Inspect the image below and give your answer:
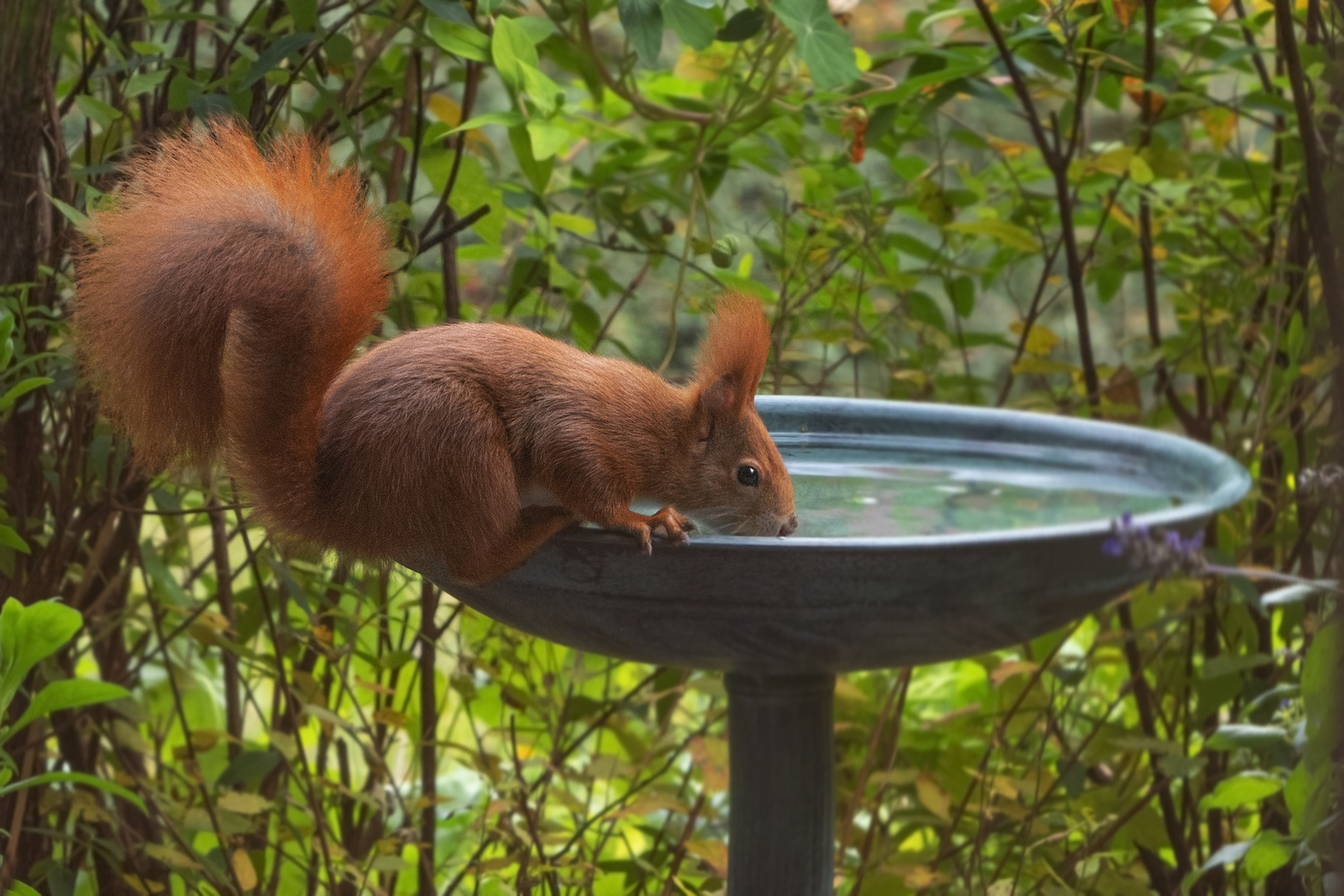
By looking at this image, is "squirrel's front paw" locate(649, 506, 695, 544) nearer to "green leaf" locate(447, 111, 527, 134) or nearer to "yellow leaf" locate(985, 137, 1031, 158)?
"green leaf" locate(447, 111, 527, 134)

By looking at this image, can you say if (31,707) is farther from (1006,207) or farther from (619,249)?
(1006,207)

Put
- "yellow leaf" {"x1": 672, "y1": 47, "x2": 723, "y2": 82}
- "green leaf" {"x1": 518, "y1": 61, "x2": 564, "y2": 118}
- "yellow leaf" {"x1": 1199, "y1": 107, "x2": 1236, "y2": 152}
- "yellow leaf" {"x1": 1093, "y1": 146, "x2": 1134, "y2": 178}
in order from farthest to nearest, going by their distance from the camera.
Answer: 1. "yellow leaf" {"x1": 1199, "y1": 107, "x2": 1236, "y2": 152}
2. "yellow leaf" {"x1": 672, "y1": 47, "x2": 723, "y2": 82}
3. "yellow leaf" {"x1": 1093, "y1": 146, "x2": 1134, "y2": 178}
4. "green leaf" {"x1": 518, "y1": 61, "x2": 564, "y2": 118}

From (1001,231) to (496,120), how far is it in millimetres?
629

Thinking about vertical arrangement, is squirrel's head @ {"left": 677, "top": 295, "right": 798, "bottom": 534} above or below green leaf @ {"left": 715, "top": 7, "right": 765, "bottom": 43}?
below

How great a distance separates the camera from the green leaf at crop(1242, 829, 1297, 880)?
926 mm

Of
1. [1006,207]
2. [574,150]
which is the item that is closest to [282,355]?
[574,150]

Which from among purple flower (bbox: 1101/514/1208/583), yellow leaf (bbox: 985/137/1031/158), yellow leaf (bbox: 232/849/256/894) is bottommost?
yellow leaf (bbox: 232/849/256/894)

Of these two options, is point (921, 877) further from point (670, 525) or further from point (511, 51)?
point (511, 51)

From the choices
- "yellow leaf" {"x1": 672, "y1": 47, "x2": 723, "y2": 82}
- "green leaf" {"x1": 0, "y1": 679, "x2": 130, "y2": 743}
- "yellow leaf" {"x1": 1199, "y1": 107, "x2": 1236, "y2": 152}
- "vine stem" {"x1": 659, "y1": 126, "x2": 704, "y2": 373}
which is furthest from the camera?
"yellow leaf" {"x1": 1199, "y1": 107, "x2": 1236, "y2": 152}

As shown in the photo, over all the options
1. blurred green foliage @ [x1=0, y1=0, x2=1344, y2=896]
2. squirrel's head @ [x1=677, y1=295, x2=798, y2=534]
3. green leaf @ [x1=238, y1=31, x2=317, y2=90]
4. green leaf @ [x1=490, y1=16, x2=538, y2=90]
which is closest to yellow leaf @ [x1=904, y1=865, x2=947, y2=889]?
blurred green foliage @ [x1=0, y1=0, x2=1344, y2=896]

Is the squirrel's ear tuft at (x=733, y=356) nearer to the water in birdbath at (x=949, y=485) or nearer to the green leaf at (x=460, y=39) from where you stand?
the water in birdbath at (x=949, y=485)

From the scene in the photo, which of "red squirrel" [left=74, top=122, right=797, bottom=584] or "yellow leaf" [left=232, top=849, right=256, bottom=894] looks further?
"yellow leaf" [left=232, top=849, right=256, bottom=894]

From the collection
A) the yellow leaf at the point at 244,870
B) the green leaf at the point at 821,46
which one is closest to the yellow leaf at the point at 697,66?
the green leaf at the point at 821,46

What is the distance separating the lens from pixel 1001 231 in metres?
1.41
